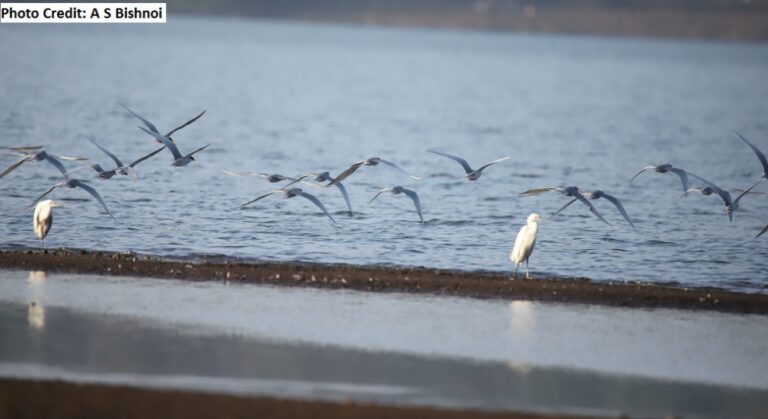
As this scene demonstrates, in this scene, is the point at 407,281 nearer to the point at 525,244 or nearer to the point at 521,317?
the point at 525,244

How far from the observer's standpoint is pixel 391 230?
103ft

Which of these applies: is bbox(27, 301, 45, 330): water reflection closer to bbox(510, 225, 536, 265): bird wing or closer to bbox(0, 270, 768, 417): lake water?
bbox(0, 270, 768, 417): lake water

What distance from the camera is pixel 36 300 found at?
2125cm

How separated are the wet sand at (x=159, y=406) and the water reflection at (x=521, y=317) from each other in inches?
187

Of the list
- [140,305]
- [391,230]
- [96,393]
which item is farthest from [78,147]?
[96,393]

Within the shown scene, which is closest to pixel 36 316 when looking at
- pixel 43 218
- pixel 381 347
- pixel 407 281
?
pixel 381 347

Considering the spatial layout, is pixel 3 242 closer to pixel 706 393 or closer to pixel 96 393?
pixel 96 393

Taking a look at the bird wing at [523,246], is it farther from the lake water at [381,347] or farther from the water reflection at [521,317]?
the lake water at [381,347]

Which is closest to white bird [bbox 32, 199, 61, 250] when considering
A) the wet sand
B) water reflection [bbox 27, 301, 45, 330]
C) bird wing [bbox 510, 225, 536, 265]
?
water reflection [bbox 27, 301, 45, 330]

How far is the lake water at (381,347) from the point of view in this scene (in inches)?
680

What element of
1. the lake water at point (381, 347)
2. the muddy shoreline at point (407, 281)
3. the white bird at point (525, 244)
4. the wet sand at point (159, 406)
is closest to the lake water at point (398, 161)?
the white bird at point (525, 244)

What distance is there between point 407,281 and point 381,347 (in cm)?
443

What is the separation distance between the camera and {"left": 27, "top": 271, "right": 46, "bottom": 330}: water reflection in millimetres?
19792

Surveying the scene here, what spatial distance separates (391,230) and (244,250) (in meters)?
4.77
